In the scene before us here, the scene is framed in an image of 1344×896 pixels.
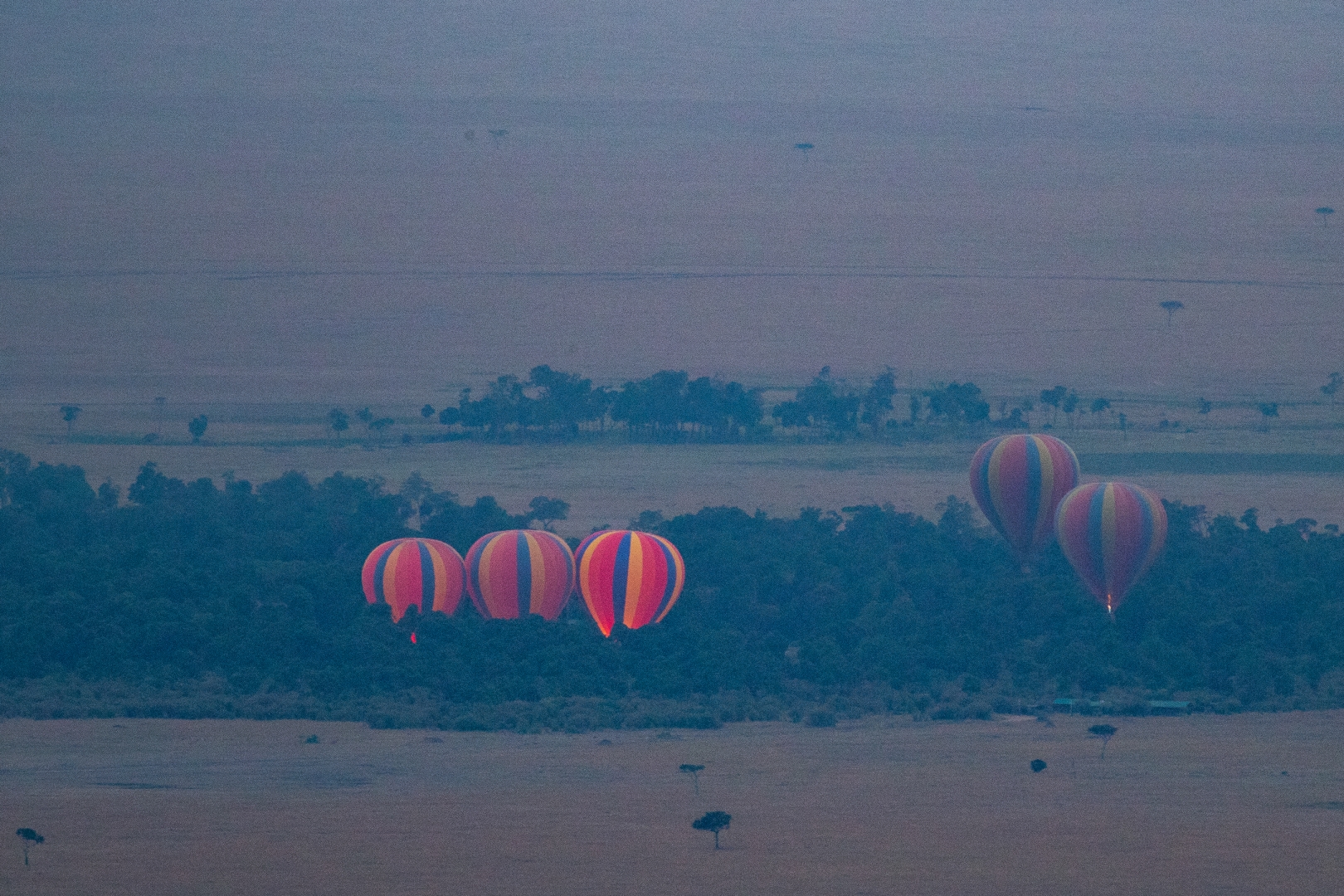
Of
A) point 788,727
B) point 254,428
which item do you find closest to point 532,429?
point 254,428

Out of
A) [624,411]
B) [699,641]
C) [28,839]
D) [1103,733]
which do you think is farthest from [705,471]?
[28,839]

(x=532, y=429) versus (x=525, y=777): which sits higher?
(x=532, y=429)

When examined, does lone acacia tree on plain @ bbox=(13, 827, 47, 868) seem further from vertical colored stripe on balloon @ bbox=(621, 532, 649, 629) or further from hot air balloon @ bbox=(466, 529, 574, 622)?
vertical colored stripe on balloon @ bbox=(621, 532, 649, 629)

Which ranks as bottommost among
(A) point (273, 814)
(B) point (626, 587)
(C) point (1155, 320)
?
(A) point (273, 814)

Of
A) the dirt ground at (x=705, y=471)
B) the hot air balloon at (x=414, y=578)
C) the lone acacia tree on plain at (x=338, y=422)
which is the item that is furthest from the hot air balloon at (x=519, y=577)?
the lone acacia tree on plain at (x=338, y=422)

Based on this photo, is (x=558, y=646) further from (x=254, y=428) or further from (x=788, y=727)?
(x=254, y=428)

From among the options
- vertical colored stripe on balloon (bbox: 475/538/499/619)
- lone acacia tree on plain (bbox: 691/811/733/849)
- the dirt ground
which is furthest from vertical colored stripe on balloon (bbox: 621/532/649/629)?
the dirt ground

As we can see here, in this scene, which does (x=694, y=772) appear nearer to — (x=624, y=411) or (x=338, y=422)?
(x=624, y=411)

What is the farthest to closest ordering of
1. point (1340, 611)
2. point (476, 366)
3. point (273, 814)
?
1. point (476, 366)
2. point (1340, 611)
3. point (273, 814)

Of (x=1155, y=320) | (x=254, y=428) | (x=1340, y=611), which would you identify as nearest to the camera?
(x=1340, y=611)
